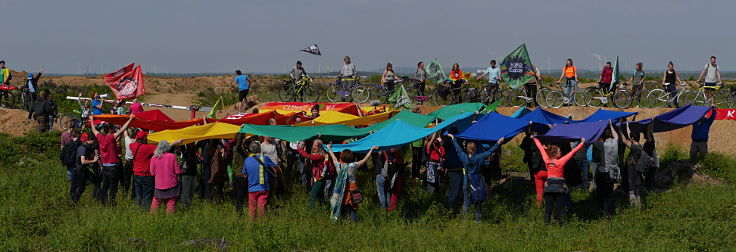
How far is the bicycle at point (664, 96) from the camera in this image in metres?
20.0

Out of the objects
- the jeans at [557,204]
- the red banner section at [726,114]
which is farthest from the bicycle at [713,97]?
the jeans at [557,204]

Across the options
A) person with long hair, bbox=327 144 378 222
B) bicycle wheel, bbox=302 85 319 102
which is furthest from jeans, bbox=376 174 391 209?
bicycle wheel, bbox=302 85 319 102

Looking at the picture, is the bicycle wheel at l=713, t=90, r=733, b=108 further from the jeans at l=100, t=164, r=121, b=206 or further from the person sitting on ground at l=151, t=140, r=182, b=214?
the jeans at l=100, t=164, r=121, b=206

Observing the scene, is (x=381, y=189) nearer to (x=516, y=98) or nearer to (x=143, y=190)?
(x=143, y=190)

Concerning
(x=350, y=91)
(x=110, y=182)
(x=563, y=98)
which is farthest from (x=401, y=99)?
(x=110, y=182)

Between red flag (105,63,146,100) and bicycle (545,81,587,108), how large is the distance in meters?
11.6

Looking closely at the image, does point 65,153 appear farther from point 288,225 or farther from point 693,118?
point 693,118

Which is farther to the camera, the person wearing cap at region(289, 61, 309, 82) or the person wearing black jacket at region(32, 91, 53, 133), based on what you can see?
the person wearing cap at region(289, 61, 309, 82)

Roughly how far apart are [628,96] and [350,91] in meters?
8.52

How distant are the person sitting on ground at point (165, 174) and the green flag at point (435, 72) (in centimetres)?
1294

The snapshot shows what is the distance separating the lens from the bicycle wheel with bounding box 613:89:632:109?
67.9ft

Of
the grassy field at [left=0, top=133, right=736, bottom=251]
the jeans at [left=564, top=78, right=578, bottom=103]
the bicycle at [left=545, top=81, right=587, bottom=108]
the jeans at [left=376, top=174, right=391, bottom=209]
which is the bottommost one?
the grassy field at [left=0, top=133, right=736, bottom=251]

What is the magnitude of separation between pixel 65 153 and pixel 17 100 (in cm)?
1639

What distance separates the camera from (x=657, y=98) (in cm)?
2030
